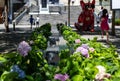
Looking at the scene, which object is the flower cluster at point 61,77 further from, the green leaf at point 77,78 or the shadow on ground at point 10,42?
the shadow on ground at point 10,42

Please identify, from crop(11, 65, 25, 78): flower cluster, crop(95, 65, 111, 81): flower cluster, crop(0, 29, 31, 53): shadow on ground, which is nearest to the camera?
crop(11, 65, 25, 78): flower cluster

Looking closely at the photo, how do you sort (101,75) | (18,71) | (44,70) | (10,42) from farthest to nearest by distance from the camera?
(10,42) → (44,70) → (101,75) → (18,71)

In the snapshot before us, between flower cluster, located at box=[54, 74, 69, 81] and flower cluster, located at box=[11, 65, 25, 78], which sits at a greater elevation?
flower cluster, located at box=[11, 65, 25, 78]

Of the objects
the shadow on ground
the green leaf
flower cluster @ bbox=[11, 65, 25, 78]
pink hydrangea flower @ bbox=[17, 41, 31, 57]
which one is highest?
pink hydrangea flower @ bbox=[17, 41, 31, 57]

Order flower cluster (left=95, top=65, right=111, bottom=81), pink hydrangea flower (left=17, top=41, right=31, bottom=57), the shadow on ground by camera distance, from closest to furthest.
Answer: flower cluster (left=95, top=65, right=111, bottom=81) → pink hydrangea flower (left=17, top=41, right=31, bottom=57) → the shadow on ground

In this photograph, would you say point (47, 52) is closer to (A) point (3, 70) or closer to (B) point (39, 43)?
(B) point (39, 43)

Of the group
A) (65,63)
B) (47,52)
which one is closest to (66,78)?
(65,63)

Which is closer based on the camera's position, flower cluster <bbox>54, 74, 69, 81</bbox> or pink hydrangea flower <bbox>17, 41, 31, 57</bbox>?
flower cluster <bbox>54, 74, 69, 81</bbox>

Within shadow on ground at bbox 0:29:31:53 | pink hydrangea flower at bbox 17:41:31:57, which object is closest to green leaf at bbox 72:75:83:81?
pink hydrangea flower at bbox 17:41:31:57

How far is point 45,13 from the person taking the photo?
47.8 m

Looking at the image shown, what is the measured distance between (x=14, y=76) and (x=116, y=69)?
1.34 meters

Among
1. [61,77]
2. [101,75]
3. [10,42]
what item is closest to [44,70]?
[61,77]

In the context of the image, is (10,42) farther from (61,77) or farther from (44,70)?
(61,77)

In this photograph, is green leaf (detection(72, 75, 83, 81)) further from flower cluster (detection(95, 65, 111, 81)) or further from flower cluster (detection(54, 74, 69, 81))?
flower cluster (detection(95, 65, 111, 81))
